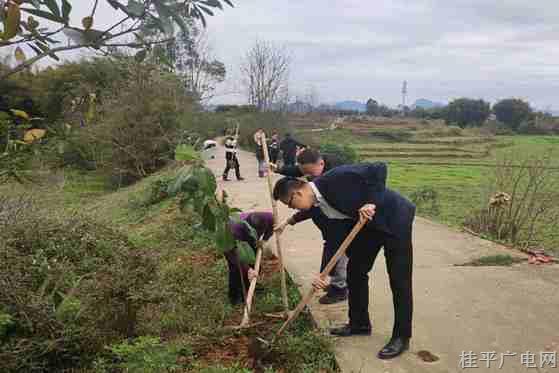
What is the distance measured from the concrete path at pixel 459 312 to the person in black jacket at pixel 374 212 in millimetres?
237

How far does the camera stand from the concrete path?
9.43 feet

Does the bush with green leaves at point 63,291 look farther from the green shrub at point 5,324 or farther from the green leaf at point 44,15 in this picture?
the green leaf at point 44,15

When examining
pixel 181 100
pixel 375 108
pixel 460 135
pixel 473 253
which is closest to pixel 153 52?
pixel 473 253

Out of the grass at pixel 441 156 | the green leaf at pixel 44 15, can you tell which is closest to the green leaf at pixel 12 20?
the green leaf at pixel 44 15

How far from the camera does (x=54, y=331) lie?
2.39 m

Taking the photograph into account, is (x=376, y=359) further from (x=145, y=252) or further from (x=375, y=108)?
(x=375, y=108)

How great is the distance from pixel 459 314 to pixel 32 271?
312 cm

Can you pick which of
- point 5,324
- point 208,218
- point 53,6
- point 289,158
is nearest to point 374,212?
point 208,218

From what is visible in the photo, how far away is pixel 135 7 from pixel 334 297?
300 centimetres

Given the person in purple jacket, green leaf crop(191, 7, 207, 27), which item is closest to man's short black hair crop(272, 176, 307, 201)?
the person in purple jacket

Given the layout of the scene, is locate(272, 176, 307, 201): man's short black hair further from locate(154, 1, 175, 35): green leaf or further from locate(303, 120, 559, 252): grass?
locate(303, 120, 559, 252): grass

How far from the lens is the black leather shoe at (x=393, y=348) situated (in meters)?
2.86

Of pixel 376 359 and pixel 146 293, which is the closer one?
pixel 376 359

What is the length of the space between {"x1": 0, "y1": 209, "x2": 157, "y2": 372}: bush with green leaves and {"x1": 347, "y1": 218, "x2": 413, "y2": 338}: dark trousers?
1.38 m
